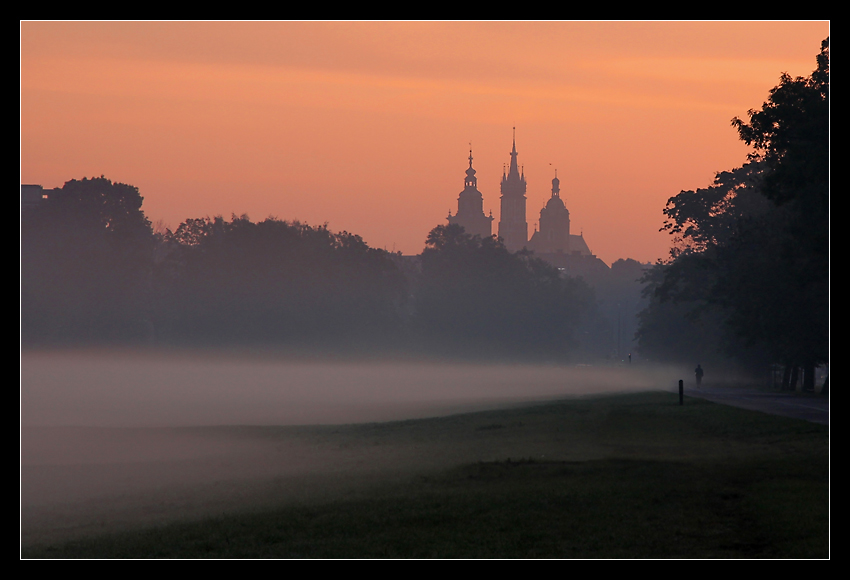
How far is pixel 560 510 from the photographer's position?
21062mm

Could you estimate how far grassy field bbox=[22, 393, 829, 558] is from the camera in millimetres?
18516

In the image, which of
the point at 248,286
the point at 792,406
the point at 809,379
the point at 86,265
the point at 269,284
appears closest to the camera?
the point at 792,406

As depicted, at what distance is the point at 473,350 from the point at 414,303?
39.9ft

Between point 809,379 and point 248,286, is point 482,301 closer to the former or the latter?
point 248,286

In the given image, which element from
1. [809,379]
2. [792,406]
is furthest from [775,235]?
[792,406]

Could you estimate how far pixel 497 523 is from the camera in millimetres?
20188

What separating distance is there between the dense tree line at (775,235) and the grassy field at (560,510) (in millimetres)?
12345

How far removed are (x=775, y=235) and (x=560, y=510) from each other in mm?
38673

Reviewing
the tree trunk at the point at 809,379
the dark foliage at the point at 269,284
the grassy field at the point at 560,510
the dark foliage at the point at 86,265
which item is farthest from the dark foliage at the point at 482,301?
the grassy field at the point at 560,510

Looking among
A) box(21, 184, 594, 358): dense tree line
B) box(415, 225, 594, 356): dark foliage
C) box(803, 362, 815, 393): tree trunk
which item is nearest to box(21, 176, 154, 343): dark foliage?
box(21, 184, 594, 358): dense tree line

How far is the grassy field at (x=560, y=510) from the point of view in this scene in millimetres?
18516

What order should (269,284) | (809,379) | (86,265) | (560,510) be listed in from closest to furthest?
(560,510)
(809,379)
(86,265)
(269,284)

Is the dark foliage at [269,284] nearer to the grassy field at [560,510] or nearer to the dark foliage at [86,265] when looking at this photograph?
the dark foliage at [86,265]
